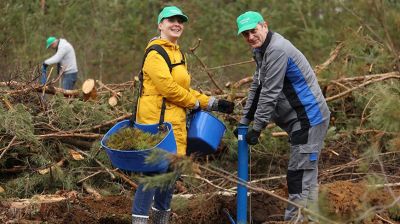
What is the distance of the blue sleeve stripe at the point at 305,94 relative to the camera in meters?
4.68

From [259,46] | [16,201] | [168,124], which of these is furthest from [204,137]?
[16,201]

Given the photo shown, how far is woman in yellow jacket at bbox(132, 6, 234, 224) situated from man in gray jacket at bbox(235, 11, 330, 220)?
51cm

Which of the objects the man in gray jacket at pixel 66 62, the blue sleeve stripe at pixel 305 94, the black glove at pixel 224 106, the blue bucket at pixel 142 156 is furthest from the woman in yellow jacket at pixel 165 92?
the man in gray jacket at pixel 66 62

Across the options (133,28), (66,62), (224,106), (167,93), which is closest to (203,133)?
(224,106)

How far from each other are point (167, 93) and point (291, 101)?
96 centimetres

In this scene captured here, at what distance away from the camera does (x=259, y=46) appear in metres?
4.67

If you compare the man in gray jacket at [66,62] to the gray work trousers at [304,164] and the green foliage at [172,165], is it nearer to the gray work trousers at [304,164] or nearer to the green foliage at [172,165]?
the gray work trousers at [304,164]

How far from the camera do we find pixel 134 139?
4.41 meters

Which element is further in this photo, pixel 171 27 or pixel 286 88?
pixel 286 88

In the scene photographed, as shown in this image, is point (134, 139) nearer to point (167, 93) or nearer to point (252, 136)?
point (167, 93)

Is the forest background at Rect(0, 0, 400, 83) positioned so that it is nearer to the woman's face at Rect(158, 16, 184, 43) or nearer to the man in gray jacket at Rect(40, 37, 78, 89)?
the man in gray jacket at Rect(40, 37, 78, 89)

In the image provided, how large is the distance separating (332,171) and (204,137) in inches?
85.4

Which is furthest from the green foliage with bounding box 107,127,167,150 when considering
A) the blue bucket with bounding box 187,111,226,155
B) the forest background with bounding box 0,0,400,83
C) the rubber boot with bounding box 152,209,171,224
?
the forest background with bounding box 0,0,400,83

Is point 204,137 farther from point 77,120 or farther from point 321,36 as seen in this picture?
point 321,36
